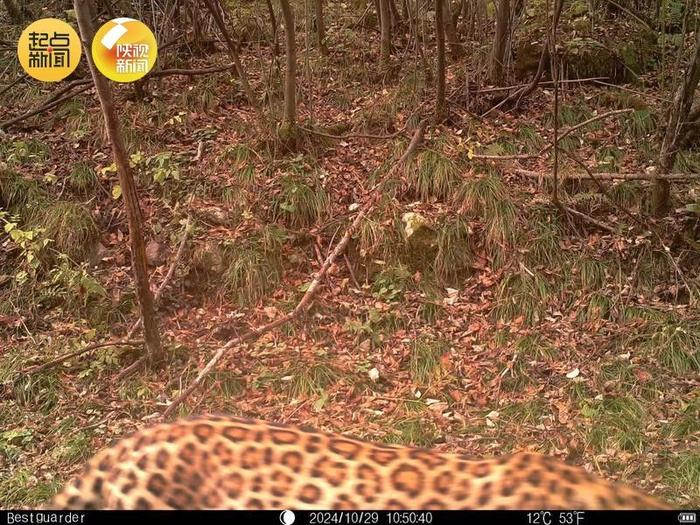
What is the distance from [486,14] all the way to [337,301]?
16.7 feet

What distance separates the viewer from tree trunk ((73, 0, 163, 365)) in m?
5.34

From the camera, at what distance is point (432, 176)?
25.3 ft

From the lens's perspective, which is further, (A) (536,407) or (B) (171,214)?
(B) (171,214)

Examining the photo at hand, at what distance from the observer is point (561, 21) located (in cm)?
977

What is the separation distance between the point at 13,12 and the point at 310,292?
659 centimetres

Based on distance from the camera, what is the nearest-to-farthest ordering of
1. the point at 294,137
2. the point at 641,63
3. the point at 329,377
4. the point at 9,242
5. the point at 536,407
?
the point at 536,407 → the point at 329,377 → the point at 9,242 → the point at 294,137 → the point at 641,63

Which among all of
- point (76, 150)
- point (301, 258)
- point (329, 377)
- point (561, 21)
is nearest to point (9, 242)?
point (76, 150)

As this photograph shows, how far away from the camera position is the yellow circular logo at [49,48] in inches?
245

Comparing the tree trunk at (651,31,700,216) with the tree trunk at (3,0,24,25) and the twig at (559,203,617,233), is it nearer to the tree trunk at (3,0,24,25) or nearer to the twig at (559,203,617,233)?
the twig at (559,203,617,233)

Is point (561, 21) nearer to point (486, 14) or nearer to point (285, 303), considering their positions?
point (486, 14)

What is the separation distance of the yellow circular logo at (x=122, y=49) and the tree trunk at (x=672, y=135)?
4828mm

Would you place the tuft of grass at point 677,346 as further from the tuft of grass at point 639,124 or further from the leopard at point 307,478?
the leopard at point 307,478

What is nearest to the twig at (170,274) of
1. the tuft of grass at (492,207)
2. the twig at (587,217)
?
the tuft of grass at (492,207)

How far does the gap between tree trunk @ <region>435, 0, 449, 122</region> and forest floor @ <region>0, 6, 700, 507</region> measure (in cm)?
22
